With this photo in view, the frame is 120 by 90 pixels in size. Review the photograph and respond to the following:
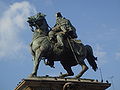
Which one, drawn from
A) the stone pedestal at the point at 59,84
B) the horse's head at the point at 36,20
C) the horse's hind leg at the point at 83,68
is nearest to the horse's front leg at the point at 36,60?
the stone pedestal at the point at 59,84

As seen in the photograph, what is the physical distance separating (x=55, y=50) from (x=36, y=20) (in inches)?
71.9

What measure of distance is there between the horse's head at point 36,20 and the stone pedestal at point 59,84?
122 inches

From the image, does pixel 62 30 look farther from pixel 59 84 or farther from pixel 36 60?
pixel 59 84

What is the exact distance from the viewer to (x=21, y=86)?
48.6 feet

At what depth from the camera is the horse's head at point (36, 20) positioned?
16.6 m

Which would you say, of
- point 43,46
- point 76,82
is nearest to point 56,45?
point 43,46

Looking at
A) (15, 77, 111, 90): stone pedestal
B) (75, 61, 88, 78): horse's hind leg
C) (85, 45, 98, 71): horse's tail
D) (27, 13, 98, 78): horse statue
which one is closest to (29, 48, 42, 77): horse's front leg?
(27, 13, 98, 78): horse statue

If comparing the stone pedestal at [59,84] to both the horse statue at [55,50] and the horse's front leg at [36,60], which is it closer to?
the horse's front leg at [36,60]

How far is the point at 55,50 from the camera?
16000 millimetres

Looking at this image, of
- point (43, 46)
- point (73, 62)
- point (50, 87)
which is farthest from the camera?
point (73, 62)

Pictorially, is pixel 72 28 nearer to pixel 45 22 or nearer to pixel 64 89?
pixel 45 22

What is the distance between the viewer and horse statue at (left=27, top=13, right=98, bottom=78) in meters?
15.9

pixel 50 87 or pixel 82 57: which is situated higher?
pixel 82 57

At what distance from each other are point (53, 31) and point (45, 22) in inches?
25.4
